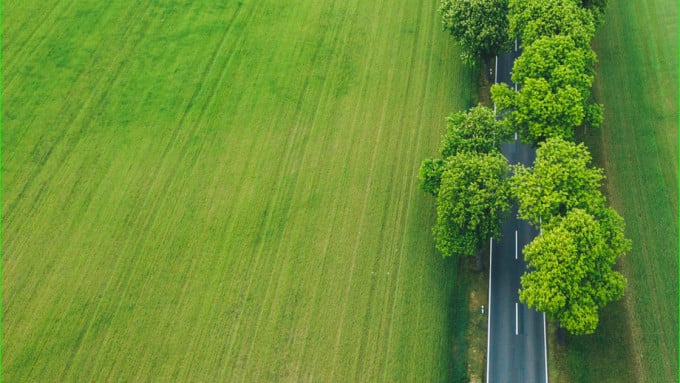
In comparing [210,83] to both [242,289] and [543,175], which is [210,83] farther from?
[543,175]

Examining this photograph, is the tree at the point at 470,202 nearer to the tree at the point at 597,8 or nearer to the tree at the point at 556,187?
the tree at the point at 556,187

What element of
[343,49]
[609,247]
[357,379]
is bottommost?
[357,379]

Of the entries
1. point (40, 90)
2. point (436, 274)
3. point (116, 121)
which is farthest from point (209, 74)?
point (436, 274)

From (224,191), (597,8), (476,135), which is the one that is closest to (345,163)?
(224,191)

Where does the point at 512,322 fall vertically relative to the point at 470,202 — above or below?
below

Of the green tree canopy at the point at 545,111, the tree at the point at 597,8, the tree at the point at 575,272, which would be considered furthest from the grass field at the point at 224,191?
the tree at the point at 597,8

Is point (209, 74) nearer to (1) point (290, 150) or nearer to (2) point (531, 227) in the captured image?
(1) point (290, 150)

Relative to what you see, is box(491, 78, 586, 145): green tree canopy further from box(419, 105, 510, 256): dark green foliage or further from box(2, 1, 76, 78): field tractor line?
box(2, 1, 76, 78): field tractor line
